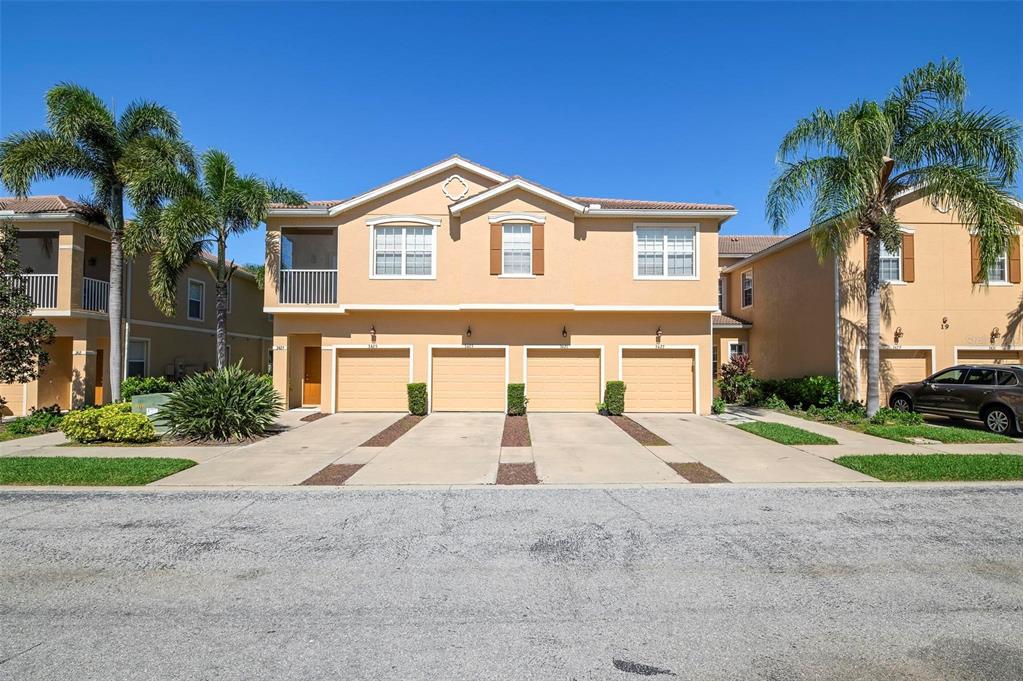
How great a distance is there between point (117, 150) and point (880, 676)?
19572mm

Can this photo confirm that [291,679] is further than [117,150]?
No

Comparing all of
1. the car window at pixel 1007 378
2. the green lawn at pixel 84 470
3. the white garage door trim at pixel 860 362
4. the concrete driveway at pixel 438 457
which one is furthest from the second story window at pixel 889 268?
the green lawn at pixel 84 470

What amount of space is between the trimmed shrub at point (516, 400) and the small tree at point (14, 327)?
499 inches

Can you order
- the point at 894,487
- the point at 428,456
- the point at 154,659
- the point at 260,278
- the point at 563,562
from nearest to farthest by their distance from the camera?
the point at 154,659 → the point at 563,562 → the point at 894,487 → the point at 428,456 → the point at 260,278

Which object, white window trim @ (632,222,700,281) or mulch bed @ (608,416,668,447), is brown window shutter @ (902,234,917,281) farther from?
mulch bed @ (608,416,668,447)

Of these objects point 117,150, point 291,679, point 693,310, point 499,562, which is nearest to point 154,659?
point 291,679

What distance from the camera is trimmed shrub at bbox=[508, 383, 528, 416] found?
15.8 metres

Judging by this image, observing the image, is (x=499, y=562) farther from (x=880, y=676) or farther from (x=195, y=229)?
(x=195, y=229)

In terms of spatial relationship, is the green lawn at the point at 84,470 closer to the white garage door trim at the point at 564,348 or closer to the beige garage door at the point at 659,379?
the white garage door trim at the point at 564,348

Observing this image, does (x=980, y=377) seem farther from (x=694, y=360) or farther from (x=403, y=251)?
(x=403, y=251)

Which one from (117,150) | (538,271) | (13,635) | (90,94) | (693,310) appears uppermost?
(90,94)

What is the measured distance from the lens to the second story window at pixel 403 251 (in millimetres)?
16531

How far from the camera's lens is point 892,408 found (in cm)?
1545

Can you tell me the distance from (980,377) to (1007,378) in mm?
607
